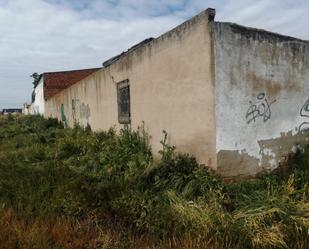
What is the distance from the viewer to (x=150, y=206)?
425cm

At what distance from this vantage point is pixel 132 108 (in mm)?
7723

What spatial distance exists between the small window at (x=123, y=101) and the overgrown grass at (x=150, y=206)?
215 centimetres

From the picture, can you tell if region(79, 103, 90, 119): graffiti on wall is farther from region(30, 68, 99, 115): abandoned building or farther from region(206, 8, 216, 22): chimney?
region(30, 68, 99, 115): abandoned building

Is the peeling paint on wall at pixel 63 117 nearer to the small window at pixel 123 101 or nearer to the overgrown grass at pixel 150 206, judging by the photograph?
the small window at pixel 123 101

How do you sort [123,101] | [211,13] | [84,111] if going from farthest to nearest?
1. [84,111]
2. [123,101]
3. [211,13]

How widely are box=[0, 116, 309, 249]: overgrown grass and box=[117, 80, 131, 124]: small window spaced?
215 centimetres

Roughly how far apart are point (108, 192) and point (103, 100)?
18.8ft

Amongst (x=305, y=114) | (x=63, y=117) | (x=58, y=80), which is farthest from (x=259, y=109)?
(x=58, y=80)

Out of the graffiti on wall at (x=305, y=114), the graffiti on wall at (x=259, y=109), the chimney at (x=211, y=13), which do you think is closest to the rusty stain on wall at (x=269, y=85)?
the graffiti on wall at (x=259, y=109)

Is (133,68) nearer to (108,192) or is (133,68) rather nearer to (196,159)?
(196,159)

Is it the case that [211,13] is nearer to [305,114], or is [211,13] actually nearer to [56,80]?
[305,114]

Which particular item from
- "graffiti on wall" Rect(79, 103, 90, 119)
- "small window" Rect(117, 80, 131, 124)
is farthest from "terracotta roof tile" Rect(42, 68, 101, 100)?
"small window" Rect(117, 80, 131, 124)

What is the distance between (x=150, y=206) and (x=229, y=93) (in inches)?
77.6

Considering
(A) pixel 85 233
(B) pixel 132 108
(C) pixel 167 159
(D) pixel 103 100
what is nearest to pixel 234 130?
(C) pixel 167 159
